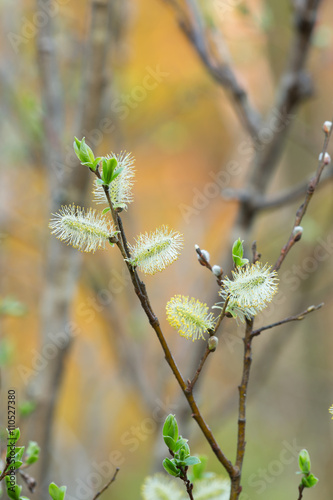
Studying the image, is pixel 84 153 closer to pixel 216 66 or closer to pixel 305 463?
pixel 305 463

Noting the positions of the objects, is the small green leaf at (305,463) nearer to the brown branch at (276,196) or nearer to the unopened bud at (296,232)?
the unopened bud at (296,232)

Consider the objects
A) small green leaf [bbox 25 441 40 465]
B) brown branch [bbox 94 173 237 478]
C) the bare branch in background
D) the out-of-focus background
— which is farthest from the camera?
the out-of-focus background

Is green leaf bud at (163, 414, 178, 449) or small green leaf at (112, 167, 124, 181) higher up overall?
small green leaf at (112, 167, 124, 181)

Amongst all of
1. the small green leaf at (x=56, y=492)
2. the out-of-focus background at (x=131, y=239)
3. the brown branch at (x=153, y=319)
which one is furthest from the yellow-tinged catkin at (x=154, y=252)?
the out-of-focus background at (x=131, y=239)

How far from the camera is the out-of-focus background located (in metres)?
1.16

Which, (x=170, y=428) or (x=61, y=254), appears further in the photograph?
(x=61, y=254)

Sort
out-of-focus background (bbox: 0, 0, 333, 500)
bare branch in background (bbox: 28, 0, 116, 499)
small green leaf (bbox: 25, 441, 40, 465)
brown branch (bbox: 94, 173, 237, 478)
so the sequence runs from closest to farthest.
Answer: brown branch (bbox: 94, 173, 237, 478)
small green leaf (bbox: 25, 441, 40, 465)
bare branch in background (bbox: 28, 0, 116, 499)
out-of-focus background (bbox: 0, 0, 333, 500)

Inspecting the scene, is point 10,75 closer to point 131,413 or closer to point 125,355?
point 125,355

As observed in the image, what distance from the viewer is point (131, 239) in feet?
6.35

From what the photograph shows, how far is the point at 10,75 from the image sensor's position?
1.89m

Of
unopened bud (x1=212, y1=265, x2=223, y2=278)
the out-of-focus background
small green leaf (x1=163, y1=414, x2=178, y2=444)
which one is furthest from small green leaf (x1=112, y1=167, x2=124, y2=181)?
the out-of-focus background

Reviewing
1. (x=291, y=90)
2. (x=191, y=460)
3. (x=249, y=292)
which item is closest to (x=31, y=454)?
(x=191, y=460)

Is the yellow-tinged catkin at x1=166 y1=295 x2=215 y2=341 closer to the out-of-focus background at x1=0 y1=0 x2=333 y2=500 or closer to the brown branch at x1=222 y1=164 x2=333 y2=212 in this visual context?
the out-of-focus background at x1=0 y1=0 x2=333 y2=500

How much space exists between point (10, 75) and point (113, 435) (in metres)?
1.96
